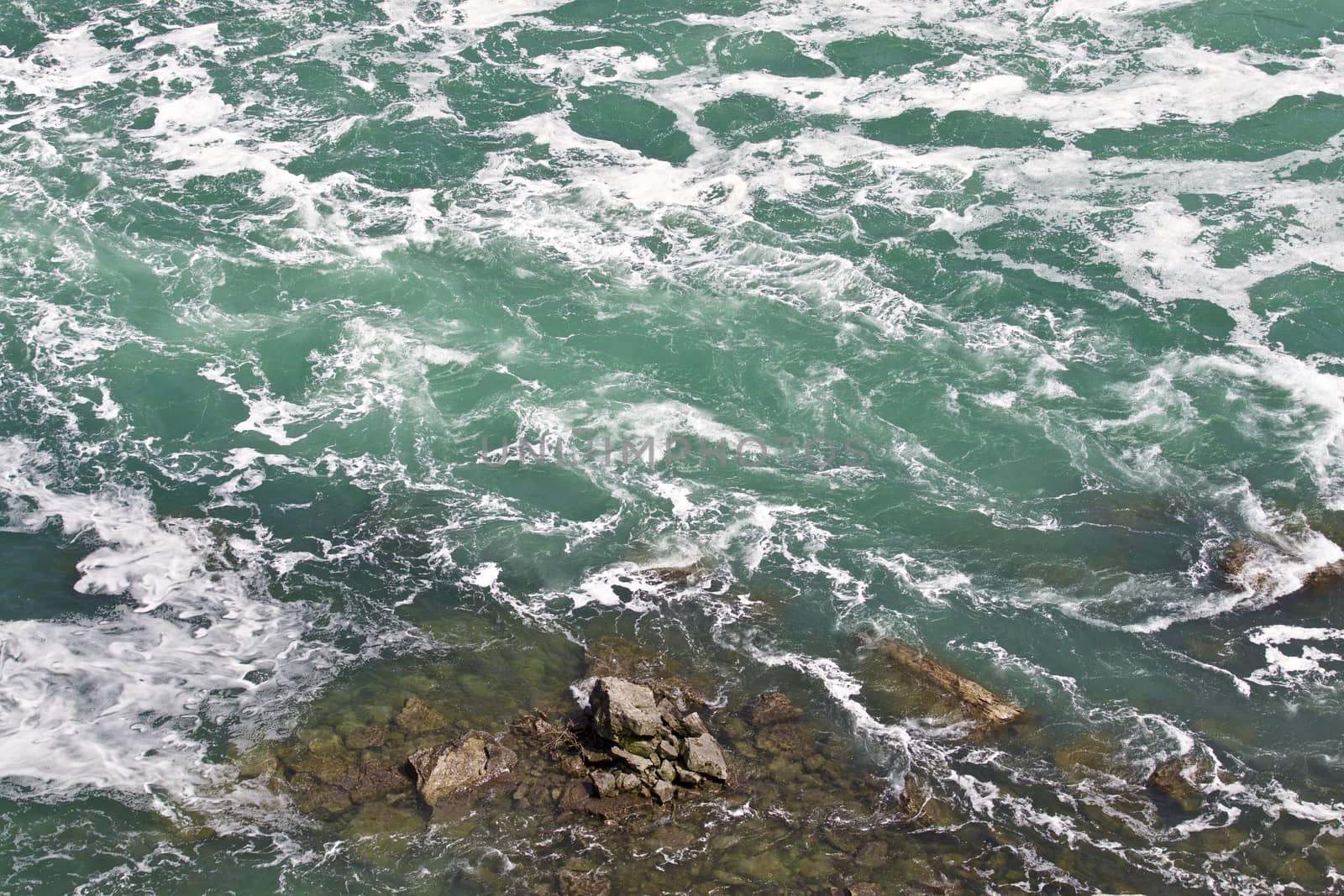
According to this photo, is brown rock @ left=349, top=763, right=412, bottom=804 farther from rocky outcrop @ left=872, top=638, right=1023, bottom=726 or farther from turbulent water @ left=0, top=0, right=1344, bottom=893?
rocky outcrop @ left=872, top=638, right=1023, bottom=726

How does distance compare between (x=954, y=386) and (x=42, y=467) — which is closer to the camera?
(x=42, y=467)

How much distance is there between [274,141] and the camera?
6188cm

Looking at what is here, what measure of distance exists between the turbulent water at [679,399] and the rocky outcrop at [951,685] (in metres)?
0.92

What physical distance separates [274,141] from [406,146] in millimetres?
7671

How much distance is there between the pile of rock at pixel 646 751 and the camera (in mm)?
30953

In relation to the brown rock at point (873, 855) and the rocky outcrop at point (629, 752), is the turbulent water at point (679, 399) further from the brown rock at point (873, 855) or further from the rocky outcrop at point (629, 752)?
the rocky outcrop at point (629, 752)

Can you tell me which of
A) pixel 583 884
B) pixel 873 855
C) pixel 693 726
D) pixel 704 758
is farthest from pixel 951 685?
pixel 583 884

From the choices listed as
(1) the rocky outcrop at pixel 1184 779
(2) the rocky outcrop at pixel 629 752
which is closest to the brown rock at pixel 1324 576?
(1) the rocky outcrop at pixel 1184 779

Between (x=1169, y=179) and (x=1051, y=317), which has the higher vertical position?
(x=1169, y=179)

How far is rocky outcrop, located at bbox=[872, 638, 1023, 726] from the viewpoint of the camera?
34.1 metres

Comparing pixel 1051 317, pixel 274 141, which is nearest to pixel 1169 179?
pixel 1051 317

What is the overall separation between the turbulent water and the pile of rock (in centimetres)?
234

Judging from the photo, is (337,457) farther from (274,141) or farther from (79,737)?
(274,141)

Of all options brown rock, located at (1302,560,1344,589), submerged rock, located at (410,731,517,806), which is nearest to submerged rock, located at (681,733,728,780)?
submerged rock, located at (410,731,517,806)
